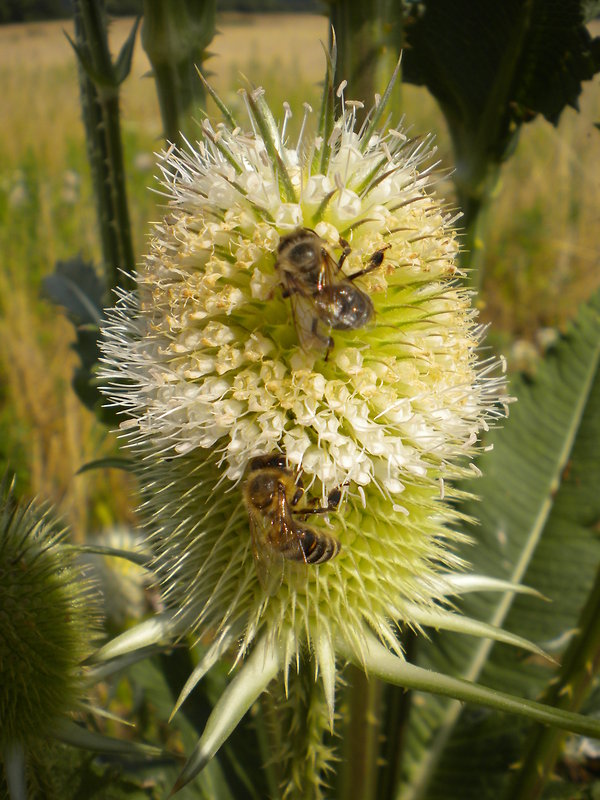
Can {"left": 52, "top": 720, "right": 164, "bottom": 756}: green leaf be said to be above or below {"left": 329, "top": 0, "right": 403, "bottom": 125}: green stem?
below

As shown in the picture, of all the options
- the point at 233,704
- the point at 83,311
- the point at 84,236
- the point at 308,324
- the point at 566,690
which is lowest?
the point at 566,690

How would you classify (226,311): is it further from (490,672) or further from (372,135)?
(490,672)

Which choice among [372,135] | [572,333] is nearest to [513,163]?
[572,333]

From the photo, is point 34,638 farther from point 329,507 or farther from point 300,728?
point 329,507

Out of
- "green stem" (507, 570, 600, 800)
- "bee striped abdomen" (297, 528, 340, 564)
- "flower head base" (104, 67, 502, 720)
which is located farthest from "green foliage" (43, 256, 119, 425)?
"green stem" (507, 570, 600, 800)

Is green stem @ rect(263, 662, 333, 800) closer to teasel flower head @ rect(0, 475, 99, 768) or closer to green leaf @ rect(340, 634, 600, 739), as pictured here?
green leaf @ rect(340, 634, 600, 739)

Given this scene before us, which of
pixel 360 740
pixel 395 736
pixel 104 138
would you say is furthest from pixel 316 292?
pixel 395 736

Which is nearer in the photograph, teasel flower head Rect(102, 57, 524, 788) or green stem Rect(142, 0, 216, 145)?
teasel flower head Rect(102, 57, 524, 788)

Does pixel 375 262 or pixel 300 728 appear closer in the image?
pixel 375 262
